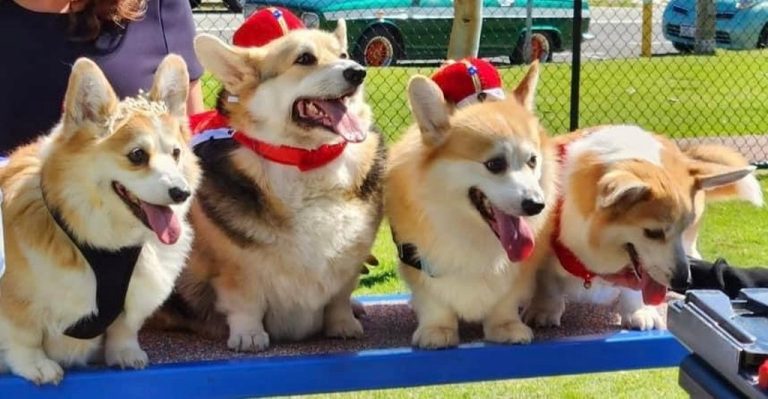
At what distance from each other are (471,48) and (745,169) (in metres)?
2.39

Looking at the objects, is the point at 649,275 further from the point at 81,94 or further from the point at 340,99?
the point at 81,94

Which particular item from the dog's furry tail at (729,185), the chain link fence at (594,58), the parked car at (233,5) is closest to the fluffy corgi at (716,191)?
the dog's furry tail at (729,185)

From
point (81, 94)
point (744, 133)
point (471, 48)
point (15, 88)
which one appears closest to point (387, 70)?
point (744, 133)

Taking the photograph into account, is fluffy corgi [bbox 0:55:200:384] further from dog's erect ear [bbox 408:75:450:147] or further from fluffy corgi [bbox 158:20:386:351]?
dog's erect ear [bbox 408:75:450:147]

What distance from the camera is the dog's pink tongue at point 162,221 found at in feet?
6.95

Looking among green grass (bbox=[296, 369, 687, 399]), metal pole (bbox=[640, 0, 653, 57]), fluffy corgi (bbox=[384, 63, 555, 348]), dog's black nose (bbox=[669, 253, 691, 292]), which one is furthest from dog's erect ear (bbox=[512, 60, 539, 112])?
metal pole (bbox=[640, 0, 653, 57])

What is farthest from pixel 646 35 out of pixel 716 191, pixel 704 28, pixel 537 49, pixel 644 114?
pixel 716 191

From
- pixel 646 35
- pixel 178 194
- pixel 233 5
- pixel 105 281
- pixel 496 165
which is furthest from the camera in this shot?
pixel 646 35

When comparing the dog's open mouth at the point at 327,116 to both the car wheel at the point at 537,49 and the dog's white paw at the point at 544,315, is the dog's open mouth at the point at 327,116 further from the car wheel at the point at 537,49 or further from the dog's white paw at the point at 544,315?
the car wheel at the point at 537,49

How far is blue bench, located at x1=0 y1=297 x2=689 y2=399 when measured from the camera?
2301 millimetres

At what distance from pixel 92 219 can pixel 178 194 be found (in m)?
0.23

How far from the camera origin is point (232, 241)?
2.44m

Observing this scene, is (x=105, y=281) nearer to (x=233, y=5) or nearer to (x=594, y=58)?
(x=233, y=5)

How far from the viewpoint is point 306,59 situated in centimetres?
240
